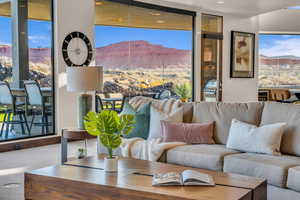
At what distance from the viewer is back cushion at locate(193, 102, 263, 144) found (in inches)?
168

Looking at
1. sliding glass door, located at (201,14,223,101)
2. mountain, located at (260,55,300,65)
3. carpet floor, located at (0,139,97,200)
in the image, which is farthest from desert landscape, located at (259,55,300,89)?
carpet floor, located at (0,139,97,200)

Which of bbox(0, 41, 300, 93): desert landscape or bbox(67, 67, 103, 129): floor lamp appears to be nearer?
bbox(67, 67, 103, 129): floor lamp

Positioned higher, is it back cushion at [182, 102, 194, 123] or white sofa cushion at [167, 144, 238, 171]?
back cushion at [182, 102, 194, 123]

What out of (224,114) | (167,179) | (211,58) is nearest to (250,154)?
(224,114)

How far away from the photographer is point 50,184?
2994mm

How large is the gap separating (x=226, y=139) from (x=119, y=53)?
163 inches

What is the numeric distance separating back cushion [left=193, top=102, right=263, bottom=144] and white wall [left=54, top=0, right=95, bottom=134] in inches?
122

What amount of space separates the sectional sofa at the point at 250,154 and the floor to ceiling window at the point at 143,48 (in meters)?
3.53

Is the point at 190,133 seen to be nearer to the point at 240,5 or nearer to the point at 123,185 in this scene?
the point at 123,185

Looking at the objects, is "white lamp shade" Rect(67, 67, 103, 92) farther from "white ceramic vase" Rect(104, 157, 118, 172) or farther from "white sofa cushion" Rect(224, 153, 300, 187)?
"white sofa cushion" Rect(224, 153, 300, 187)

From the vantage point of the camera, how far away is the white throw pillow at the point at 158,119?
14.8 feet

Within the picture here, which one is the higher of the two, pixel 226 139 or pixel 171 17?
pixel 171 17

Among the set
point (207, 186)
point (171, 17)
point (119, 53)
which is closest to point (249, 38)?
point (171, 17)

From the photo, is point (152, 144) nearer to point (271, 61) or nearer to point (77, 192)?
point (77, 192)
